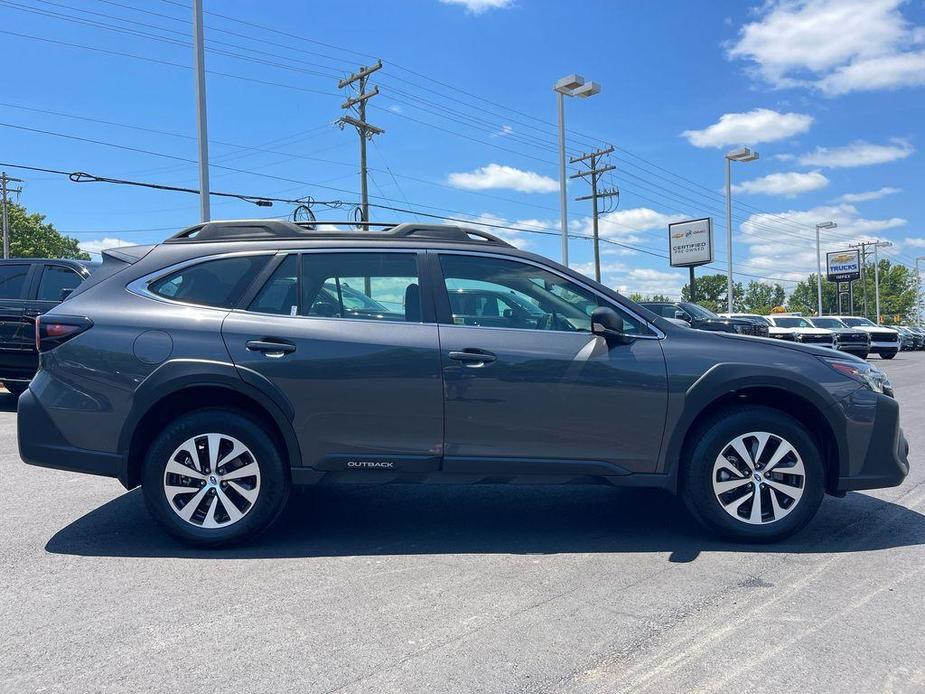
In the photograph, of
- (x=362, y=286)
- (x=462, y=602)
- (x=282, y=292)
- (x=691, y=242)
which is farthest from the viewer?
(x=691, y=242)

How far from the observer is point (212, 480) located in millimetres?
4094

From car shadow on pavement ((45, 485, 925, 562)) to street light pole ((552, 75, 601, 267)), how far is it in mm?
16674

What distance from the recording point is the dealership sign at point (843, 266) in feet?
217

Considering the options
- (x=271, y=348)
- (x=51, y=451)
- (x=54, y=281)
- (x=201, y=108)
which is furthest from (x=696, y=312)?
(x=51, y=451)

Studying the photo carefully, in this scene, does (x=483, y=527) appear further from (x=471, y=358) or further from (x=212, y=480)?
(x=212, y=480)

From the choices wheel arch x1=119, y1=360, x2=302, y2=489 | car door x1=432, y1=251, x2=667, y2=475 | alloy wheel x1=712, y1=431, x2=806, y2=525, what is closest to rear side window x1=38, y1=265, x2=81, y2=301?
wheel arch x1=119, y1=360, x2=302, y2=489

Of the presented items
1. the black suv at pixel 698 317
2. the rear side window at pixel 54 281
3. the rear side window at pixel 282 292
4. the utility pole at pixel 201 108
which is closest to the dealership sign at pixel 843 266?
the black suv at pixel 698 317

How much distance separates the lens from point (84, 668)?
2.76 metres

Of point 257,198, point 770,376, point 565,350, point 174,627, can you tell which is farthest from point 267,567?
point 257,198

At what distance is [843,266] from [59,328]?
7347 centimetres

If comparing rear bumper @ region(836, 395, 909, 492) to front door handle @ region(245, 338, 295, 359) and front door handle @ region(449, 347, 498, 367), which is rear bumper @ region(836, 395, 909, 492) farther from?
front door handle @ region(245, 338, 295, 359)

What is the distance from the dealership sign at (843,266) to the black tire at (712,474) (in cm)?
6968

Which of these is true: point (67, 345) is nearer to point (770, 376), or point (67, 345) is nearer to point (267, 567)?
point (267, 567)

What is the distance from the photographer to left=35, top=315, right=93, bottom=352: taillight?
4184 mm
